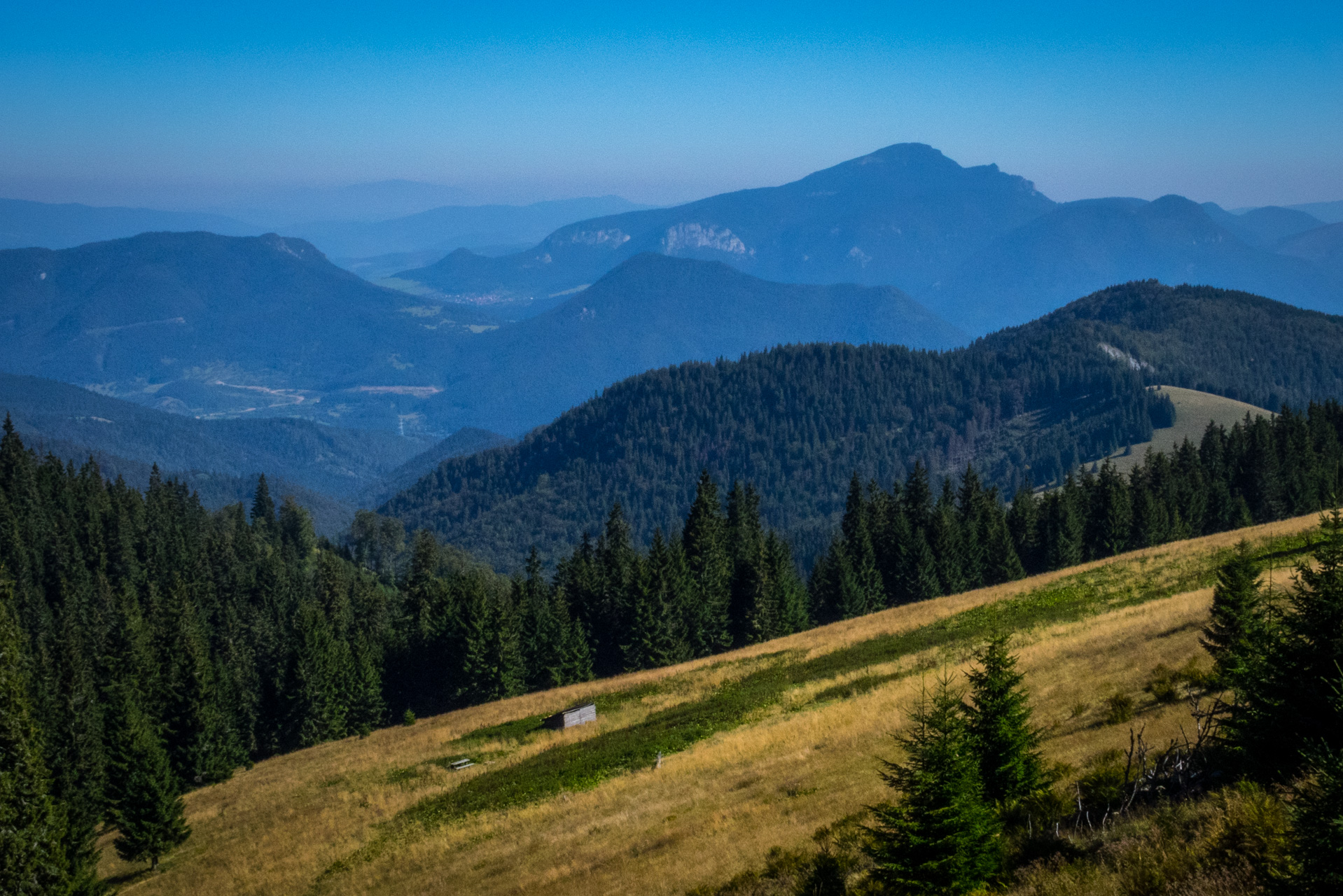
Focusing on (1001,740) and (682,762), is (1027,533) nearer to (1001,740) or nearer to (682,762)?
(682,762)

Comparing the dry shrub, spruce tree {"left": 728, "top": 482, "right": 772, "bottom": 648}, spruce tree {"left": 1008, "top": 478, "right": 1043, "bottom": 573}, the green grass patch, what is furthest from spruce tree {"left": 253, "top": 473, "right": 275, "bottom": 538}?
the dry shrub

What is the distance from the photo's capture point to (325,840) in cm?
3559

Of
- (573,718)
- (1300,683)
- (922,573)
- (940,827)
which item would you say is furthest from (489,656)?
(1300,683)

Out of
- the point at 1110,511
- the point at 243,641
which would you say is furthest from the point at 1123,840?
the point at 243,641

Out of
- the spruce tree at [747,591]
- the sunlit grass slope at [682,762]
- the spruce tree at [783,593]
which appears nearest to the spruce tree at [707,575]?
the spruce tree at [747,591]

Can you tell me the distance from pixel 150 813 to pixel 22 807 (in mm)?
15473

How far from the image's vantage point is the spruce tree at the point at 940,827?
1408 centimetres

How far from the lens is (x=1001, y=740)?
17422 millimetres

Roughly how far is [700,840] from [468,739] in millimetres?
31425

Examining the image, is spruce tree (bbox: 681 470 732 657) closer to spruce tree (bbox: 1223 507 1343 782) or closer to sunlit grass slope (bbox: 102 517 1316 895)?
sunlit grass slope (bbox: 102 517 1316 895)

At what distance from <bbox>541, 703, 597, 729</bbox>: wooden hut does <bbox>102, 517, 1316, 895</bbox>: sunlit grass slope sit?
33.0 inches

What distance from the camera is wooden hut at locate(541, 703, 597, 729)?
4834 centimetres

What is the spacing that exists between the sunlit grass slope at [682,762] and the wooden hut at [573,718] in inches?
33.0

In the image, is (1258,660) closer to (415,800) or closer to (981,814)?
(981,814)
